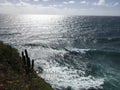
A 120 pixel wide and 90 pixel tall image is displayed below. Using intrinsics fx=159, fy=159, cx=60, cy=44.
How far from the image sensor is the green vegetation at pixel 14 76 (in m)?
17.3

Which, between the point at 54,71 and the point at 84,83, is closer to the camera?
the point at 84,83

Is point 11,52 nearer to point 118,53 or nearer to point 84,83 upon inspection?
point 84,83

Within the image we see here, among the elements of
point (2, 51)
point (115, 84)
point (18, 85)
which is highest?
point (2, 51)

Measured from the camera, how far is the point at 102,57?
50.3m

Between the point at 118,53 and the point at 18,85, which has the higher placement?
the point at 18,85

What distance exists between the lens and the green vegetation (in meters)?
17.3

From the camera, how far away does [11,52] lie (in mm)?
26641

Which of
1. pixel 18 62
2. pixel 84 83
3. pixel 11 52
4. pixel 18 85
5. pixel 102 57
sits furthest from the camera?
pixel 102 57

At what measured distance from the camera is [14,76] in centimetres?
1981

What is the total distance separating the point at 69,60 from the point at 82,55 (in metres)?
7.51

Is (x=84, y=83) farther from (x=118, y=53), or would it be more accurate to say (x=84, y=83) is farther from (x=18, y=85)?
(x=118, y=53)

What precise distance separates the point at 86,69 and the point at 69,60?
7.70 metres

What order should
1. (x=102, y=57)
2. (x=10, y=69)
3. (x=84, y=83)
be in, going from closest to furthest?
(x=10, y=69) < (x=84, y=83) < (x=102, y=57)

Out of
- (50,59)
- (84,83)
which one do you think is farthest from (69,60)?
(84,83)
